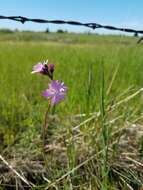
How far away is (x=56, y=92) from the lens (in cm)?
119

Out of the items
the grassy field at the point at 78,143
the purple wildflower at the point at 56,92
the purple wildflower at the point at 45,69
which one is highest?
the purple wildflower at the point at 45,69

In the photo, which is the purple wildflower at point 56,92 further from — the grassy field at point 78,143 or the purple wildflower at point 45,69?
the grassy field at point 78,143

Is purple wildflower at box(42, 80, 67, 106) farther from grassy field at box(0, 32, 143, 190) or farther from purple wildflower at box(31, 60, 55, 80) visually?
grassy field at box(0, 32, 143, 190)

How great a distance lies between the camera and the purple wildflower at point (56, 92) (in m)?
1.18

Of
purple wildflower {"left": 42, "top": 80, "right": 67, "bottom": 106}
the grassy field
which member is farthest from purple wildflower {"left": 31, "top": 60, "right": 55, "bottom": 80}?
the grassy field

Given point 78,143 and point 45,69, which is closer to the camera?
point 45,69

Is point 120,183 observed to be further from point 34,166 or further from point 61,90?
point 61,90

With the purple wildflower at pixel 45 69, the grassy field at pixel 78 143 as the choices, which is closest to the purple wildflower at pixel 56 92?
the purple wildflower at pixel 45 69

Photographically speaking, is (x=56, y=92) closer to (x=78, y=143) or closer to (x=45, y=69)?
(x=45, y=69)

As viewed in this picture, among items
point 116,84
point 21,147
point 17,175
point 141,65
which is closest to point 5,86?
point 116,84

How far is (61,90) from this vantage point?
3.90ft

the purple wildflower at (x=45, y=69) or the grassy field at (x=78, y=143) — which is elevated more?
the purple wildflower at (x=45, y=69)

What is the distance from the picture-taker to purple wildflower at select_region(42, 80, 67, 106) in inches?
46.6

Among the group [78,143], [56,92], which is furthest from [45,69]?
[78,143]
